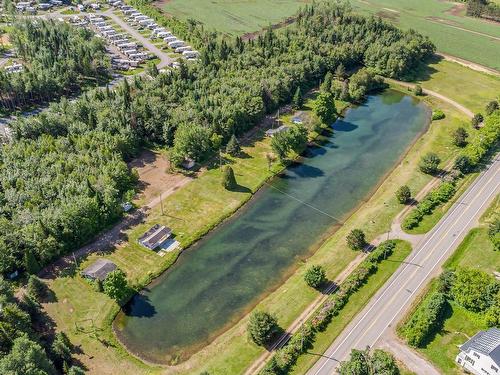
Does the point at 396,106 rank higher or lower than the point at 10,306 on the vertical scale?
higher

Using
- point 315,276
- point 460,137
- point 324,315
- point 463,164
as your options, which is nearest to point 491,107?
point 460,137

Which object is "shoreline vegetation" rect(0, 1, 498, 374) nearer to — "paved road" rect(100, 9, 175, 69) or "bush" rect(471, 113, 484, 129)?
"bush" rect(471, 113, 484, 129)

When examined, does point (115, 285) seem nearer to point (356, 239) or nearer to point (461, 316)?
point (356, 239)

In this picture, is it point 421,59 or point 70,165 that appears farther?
point 421,59

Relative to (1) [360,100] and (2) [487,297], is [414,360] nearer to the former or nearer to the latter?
(2) [487,297]

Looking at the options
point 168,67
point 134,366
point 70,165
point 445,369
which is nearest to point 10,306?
point 134,366

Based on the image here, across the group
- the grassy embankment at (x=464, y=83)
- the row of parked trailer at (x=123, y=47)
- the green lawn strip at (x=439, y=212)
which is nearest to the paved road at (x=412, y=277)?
the green lawn strip at (x=439, y=212)

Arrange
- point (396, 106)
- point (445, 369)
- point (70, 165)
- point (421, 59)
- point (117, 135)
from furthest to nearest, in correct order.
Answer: point (421, 59), point (396, 106), point (117, 135), point (70, 165), point (445, 369)
